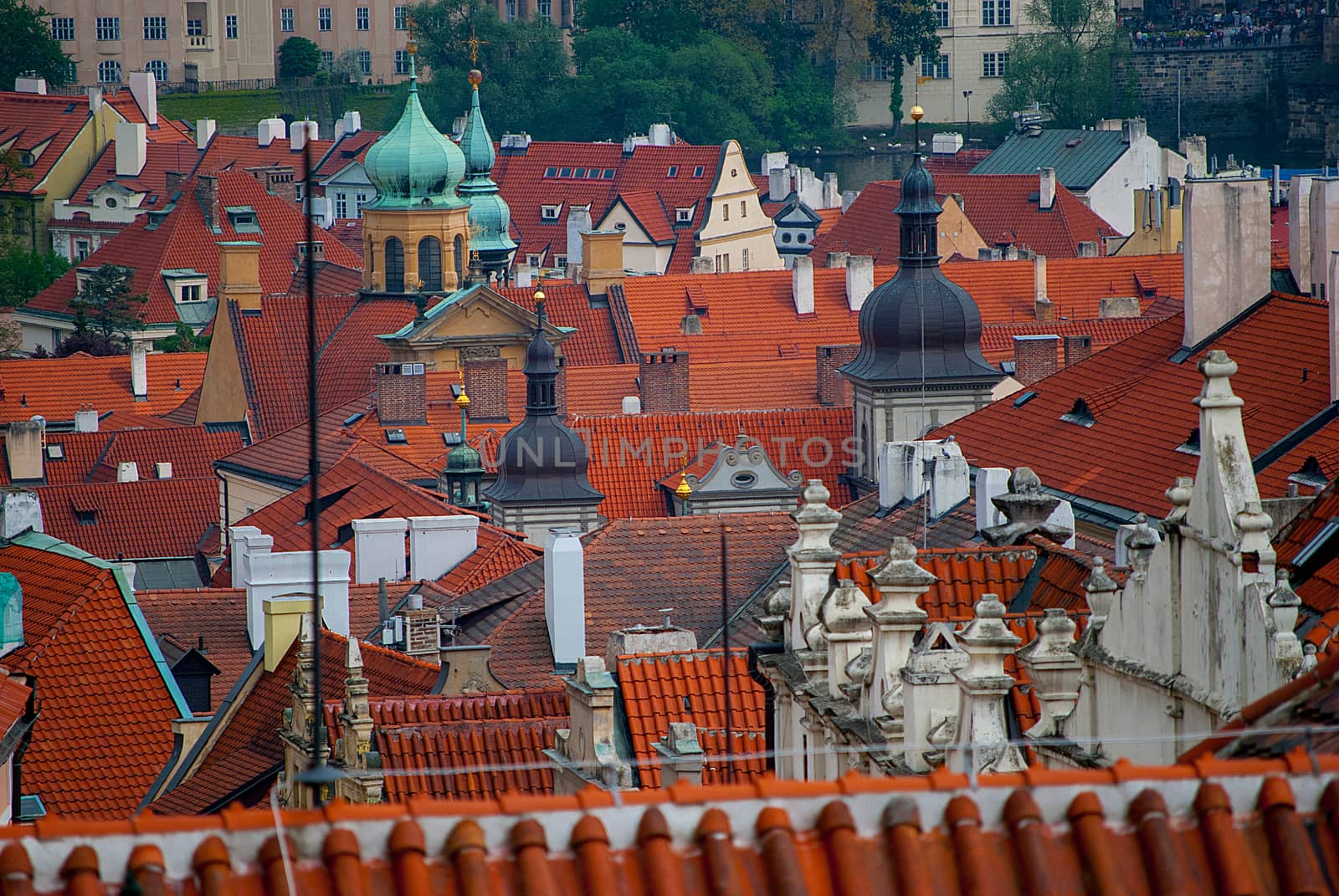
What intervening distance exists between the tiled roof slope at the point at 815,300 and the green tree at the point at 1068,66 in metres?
44.0

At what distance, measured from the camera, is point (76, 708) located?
31766 mm

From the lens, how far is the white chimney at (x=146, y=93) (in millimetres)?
147750

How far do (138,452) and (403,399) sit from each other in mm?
10578

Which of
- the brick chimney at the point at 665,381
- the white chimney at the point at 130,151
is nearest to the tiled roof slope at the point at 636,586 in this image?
the brick chimney at the point at 665,381

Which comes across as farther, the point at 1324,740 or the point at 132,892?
the point at 1324,740

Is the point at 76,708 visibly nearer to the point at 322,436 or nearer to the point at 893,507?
the point at 893,507

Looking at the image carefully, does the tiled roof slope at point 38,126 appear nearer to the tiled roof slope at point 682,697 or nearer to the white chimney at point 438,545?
the white chimney at point 438,545

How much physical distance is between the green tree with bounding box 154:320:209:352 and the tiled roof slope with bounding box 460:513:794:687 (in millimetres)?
67428

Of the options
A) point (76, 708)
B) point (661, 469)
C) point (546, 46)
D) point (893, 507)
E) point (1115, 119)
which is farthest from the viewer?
point (546, 46)

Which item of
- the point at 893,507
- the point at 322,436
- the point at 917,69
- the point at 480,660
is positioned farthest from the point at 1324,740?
the point at 917,69

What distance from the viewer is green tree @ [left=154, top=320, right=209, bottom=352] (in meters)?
113

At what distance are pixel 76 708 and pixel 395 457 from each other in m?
40.4

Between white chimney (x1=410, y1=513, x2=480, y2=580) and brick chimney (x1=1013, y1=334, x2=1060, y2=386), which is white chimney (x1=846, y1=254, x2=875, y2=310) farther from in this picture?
white chimney (x1=410, y1=513, x2=480, y2=580)

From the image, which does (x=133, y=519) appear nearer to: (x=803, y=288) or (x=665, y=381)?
(x=665, y=381)
